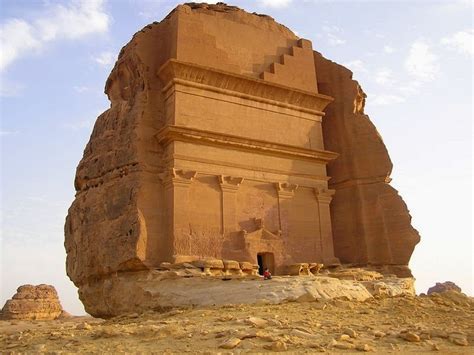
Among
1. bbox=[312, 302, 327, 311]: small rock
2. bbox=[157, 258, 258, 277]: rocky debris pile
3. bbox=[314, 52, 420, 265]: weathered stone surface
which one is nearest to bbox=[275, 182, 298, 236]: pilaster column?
bbox=[157, 258, 258, 277]: rocky debris pile

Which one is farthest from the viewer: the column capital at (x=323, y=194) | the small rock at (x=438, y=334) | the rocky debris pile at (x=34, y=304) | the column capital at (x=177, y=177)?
the rocky debris pile at (x=34, y=304)

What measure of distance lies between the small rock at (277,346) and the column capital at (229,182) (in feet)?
31.0

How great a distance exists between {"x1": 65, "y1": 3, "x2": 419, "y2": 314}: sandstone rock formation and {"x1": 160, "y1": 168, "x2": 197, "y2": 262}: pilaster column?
0.10 ft

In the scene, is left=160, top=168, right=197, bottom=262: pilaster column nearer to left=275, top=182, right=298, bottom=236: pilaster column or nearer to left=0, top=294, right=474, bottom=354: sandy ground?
left=275, top=182, right=298, bottom=236: pilaster column

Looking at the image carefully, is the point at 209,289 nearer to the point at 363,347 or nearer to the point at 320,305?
the point at 320,305

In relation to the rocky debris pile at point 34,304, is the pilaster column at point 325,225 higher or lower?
higher

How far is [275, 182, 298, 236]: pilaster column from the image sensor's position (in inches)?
659

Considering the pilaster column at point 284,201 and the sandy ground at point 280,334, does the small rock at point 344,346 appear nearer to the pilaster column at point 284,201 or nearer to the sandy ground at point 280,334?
the sandy ground at point 280,334

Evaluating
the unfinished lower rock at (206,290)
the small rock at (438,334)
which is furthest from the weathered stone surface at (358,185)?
the small rock at (438,334)

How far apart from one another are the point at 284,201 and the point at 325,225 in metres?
1.89

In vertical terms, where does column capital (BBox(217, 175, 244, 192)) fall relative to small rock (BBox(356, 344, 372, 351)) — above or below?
above

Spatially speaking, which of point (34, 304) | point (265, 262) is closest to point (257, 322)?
point (265, 262)

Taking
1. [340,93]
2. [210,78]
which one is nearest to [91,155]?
[210,78]

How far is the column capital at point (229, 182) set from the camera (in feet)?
51.7
